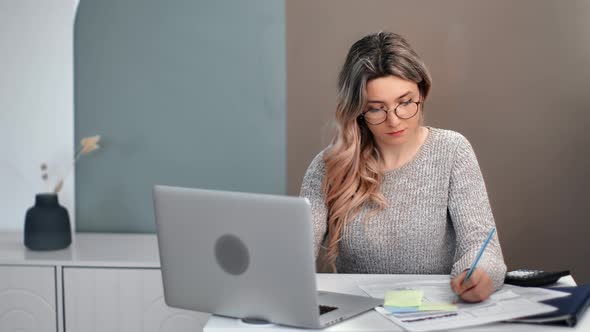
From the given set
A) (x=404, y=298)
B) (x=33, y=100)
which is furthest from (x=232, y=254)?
(x=33, y=100)

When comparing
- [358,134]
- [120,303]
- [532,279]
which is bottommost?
[120,303]

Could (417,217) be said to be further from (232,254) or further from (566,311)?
(232,254)

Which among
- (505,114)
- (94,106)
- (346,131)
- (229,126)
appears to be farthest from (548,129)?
(94,106)

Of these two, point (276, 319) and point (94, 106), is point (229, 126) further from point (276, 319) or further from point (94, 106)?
point (276, 319)

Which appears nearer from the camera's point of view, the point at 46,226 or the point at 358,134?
the point at 358,134

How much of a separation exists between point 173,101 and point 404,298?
173cm

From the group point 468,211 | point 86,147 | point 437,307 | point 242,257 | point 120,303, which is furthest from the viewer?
point 86,147

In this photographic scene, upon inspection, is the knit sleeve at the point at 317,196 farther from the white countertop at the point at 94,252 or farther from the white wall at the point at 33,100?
the white wall at the point at 33,100

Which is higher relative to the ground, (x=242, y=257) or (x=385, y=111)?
(x=385, y=111)

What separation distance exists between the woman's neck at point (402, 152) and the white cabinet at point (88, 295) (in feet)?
3.12

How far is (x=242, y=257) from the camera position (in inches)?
59.4

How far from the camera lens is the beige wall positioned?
2.89m

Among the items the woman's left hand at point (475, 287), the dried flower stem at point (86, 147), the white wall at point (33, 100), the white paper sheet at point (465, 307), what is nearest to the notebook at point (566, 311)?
the white paper sheet at point (465, 307)

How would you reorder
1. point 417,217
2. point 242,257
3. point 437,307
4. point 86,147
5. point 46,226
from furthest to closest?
1. point 86,147
2. point 46,226
3. point 417,217
4. point 437,307
5. point 242,257
